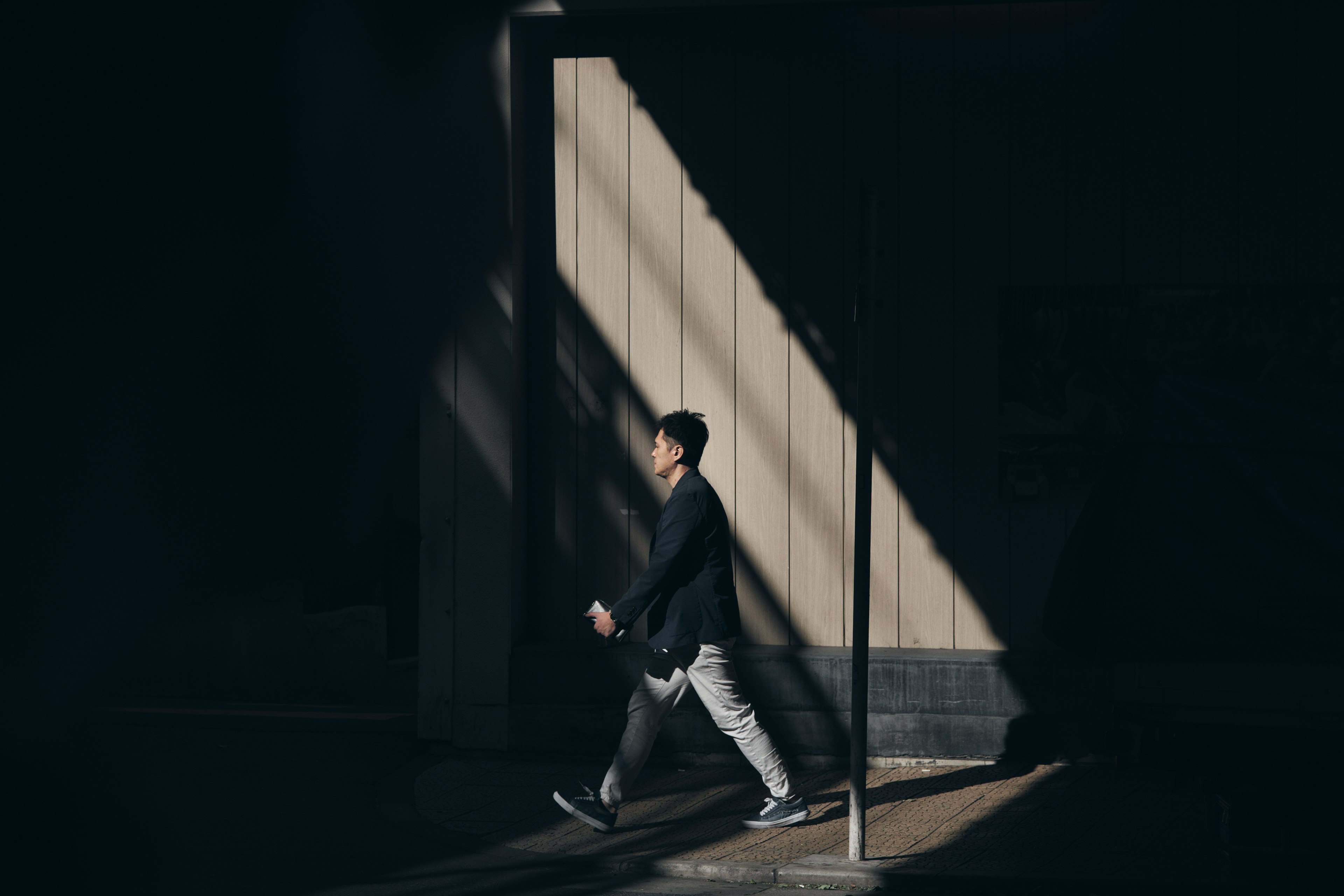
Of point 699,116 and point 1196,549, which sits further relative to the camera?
point 699,116

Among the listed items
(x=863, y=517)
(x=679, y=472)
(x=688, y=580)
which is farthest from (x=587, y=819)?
(x=863, y=517)

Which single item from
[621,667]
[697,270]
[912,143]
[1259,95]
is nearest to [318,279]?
[697,270]

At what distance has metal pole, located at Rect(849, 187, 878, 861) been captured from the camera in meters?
5.11

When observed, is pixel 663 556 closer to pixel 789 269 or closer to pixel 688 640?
pixel 688 640

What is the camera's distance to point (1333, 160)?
698 centimetres

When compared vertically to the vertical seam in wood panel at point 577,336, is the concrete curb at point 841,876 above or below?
below

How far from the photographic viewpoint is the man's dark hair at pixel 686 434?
597cm

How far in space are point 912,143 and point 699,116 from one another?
4.31ft

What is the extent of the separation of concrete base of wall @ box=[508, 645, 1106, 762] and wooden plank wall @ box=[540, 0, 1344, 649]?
0.27 m

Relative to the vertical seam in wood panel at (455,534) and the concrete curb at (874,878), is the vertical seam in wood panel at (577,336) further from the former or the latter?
the concrete curb at (874,878)

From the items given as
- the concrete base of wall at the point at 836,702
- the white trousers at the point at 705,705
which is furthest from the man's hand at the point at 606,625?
the concrete base of wall at the point at 836,702

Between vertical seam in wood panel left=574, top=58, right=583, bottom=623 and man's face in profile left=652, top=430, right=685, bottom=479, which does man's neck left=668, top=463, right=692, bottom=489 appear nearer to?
man's face in profile left=652, top=430, right=685, bottom=479

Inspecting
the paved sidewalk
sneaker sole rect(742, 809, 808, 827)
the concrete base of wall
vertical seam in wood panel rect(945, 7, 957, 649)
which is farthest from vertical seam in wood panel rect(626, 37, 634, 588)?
sneaker sole rect(742, 809, 808, 827)

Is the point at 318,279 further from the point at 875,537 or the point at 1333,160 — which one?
the point at 1333,160
